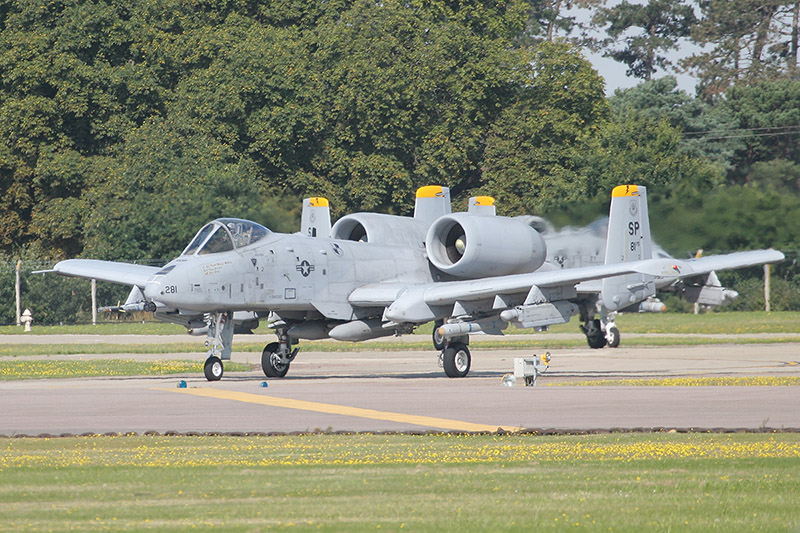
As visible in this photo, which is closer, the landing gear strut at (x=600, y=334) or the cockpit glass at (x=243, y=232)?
the cockpit glass at (x=243, y=232)

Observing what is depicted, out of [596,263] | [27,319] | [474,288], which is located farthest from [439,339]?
[27,319]

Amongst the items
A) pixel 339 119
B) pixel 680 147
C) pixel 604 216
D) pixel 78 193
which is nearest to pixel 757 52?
pixel 680 147

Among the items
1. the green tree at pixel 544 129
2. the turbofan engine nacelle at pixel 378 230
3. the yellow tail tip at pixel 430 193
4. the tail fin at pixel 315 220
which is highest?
the green tree at pixel 544 129

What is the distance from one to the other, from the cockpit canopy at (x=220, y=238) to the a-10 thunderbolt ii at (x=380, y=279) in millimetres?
19

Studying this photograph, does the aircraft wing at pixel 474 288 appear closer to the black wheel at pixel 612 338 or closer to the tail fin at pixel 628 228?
the tail fin at pixel 628 228

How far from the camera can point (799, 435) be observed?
509 inches

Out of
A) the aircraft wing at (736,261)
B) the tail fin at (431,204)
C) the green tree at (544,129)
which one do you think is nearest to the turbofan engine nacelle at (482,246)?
the tail fin at (431,204)

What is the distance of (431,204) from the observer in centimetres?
2864

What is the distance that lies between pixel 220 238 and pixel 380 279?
3.85 m

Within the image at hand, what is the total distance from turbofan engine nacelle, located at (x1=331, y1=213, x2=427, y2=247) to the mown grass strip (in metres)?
3.73

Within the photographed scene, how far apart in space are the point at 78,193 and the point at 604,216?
31742mm

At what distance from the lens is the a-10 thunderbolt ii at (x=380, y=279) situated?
2241 centimetres

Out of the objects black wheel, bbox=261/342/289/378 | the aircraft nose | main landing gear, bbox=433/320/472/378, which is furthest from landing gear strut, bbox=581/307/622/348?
the aircraft nose

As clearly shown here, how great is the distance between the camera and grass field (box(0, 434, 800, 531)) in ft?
27.9
